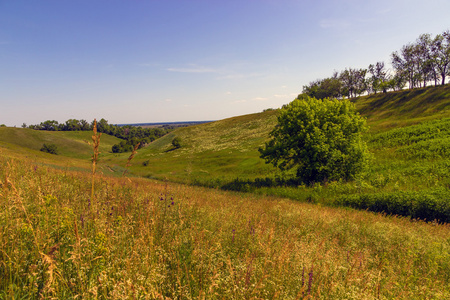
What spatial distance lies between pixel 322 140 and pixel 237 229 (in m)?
23.0

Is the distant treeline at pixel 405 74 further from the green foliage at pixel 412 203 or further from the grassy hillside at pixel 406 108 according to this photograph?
the green foliage at pixel 412 203

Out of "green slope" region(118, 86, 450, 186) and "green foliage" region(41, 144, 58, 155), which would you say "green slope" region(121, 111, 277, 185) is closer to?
"green slope" region(118, 86, 450, 186)

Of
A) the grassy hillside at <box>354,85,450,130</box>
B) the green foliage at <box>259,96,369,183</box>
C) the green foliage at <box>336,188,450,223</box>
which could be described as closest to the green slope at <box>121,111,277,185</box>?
the green foliage at <box>259,96,369,183</box>

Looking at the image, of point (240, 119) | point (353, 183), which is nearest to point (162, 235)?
point (353, 183)

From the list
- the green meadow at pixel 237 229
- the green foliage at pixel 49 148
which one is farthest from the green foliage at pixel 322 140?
the green foliage at pixel 49 148

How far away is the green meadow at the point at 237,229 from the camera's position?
2803 millimetres

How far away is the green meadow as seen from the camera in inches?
110

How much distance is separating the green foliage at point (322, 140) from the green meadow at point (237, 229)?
6.85ft

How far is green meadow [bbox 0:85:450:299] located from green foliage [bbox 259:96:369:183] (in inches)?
82.2

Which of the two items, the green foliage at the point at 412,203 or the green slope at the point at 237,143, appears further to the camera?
the green slope at the point at 237,143

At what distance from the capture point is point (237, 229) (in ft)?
17.0

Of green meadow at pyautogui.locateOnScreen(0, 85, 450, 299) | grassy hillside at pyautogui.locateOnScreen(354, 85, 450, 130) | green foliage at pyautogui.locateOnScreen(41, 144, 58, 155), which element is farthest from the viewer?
green foliage at pyautogui.locateOnScreen(41, 144, 58, 155)

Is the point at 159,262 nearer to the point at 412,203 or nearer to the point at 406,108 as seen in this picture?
the point at 412,203

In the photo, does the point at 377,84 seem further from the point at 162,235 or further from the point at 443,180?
the point at 162,235
